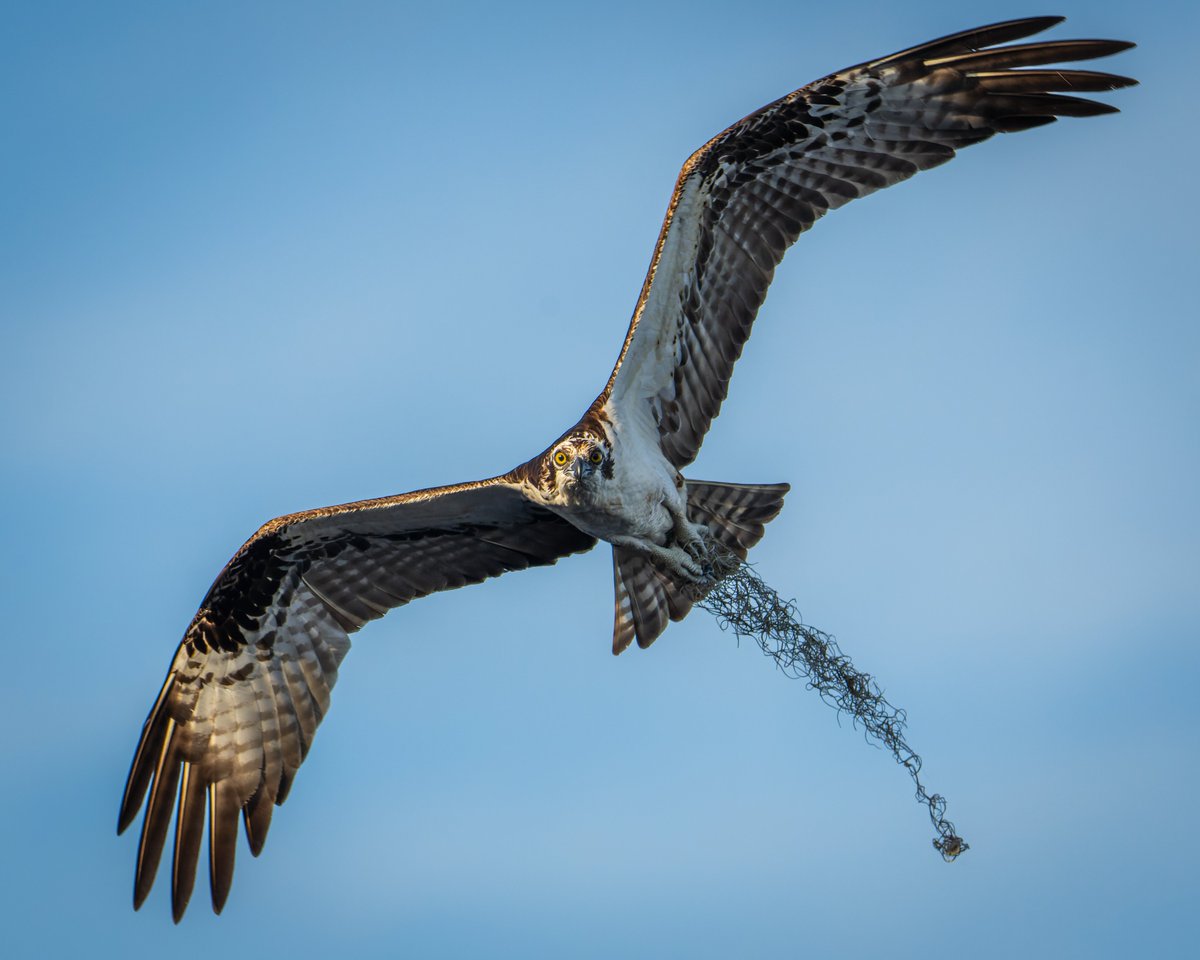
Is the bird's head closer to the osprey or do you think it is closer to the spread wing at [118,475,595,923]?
the osprey

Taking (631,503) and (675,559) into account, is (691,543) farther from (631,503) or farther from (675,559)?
(631,503)

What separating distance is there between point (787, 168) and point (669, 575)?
267cm

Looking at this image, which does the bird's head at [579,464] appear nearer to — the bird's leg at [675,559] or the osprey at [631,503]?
the osprey at [631,503]

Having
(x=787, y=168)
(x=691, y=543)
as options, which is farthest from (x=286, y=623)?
(x=787, y=168)

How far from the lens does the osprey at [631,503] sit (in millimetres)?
8906

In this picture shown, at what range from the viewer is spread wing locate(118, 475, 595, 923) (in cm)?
975

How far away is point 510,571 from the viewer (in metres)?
10.2

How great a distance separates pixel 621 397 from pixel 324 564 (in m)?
2.41

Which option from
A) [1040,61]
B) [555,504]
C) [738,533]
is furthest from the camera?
[738,533]

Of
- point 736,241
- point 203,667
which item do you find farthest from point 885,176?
point 203,667

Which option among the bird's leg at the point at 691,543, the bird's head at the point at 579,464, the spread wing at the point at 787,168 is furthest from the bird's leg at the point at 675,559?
the spread wing at the point at 787,168

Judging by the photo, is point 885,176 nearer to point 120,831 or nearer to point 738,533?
point 738,533

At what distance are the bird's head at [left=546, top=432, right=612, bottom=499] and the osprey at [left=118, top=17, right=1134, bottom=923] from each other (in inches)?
0.5

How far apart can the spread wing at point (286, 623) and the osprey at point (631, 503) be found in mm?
14
